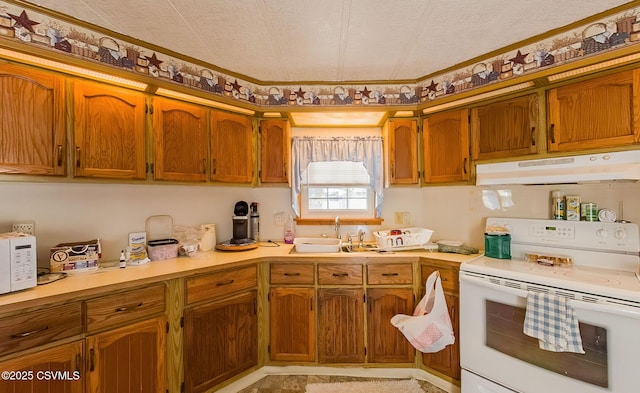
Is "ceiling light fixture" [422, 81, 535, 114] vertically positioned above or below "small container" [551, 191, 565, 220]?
above

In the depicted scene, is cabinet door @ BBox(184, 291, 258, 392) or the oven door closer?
the oven door

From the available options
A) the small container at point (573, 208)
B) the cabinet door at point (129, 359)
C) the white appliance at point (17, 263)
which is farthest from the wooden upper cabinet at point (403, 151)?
the white appliance at point (17, 263)

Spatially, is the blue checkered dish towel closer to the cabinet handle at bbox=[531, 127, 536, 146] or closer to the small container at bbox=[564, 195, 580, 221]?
the small container at bbox=[564, 195, 580, 221]

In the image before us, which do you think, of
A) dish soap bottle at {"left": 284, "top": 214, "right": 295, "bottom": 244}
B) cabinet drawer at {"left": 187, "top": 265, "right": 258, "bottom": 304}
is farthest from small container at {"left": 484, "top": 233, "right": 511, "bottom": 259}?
cabinet drawer at {"left": 187, "top": 265, "right": 258, "bottom": 304}

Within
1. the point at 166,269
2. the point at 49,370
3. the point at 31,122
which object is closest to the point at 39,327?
the point at 49,370

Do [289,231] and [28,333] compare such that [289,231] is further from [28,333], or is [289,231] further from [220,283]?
[28,333]

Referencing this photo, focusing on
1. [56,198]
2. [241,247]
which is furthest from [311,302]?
[56,198]

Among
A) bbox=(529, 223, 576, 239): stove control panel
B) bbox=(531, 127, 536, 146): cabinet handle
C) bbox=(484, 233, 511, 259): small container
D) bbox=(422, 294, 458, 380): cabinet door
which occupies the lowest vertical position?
bbox=(422, 294, 458, 380): cabinet door

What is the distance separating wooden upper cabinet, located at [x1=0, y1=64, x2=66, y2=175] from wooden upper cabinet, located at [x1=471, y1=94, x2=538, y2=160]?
287 centimetres

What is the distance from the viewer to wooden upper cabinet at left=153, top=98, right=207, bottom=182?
1876mm

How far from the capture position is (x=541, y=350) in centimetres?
139

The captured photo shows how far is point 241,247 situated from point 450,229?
1945 millimetres

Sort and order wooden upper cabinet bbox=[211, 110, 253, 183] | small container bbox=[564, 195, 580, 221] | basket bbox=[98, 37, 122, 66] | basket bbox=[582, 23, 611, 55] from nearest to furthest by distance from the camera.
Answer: basket bbox=[582, 23, 611, 55]
basket bbox=[98, 37, 122, 66]
small container bbox=[564, 195, 580, 221]
wooden upper cabinet bbox=[211, 110, 253, 183]

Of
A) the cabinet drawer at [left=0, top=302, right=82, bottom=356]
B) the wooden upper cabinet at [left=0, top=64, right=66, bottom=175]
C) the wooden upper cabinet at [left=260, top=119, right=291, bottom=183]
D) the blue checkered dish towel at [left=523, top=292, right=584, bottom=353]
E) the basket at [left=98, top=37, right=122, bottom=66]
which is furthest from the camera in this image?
the wooden upper cabinet at [left=260, top=119, right=291, bottom=183]
